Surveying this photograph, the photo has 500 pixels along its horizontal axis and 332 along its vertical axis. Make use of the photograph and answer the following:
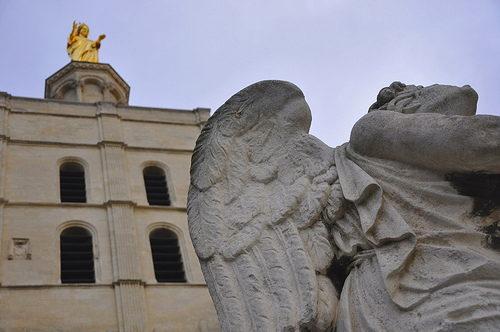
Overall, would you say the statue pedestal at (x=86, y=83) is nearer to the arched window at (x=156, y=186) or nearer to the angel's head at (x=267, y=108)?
the arched window at (x=156, y=186)

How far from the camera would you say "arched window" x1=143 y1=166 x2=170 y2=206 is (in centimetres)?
2252

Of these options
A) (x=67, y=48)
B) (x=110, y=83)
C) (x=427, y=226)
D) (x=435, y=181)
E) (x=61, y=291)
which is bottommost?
(x=427, y=226)

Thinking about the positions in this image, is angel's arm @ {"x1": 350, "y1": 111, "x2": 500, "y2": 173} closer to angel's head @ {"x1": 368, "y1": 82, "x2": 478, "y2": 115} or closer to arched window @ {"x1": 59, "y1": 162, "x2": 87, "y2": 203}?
angel's head @ {"x1": 368, "y1": 82, "x2": 478, "y2": 115}

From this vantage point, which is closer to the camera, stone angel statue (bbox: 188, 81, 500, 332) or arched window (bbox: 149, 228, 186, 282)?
stone angel statue (bbox: 188, 81, 500, 332)

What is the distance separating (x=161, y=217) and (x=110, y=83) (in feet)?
32.3

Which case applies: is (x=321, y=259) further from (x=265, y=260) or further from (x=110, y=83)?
(x=110, y=83)

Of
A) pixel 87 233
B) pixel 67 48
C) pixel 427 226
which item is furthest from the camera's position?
pixel 67 48

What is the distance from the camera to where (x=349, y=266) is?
7.93 feet

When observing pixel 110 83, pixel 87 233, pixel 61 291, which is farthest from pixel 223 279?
pixel 110 83

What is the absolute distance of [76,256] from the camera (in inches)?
767

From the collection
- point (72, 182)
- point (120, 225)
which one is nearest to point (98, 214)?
point (120, 225)

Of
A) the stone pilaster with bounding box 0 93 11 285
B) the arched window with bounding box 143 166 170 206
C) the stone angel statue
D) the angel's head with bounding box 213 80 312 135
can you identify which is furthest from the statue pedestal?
the stone angel statue

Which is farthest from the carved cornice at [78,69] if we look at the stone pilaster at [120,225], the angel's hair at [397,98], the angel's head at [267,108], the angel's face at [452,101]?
the angel's face at [452,101]

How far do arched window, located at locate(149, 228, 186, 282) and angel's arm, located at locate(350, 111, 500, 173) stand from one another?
57.2ft
